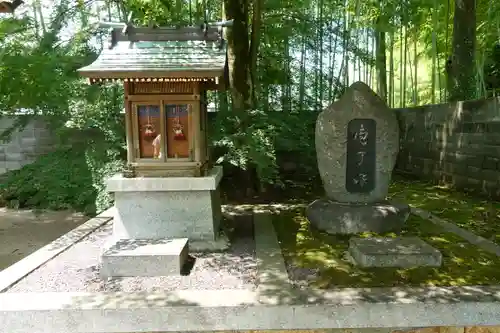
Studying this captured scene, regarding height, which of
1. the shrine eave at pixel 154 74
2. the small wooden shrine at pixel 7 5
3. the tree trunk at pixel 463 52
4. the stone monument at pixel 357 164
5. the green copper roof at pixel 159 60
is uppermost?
the tree trunk at pixel 463 52

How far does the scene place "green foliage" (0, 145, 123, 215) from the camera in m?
7.31

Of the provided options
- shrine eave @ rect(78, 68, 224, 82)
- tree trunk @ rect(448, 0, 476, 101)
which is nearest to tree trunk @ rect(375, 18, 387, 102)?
tree trunk @ rect(448, 0, 476, 101)

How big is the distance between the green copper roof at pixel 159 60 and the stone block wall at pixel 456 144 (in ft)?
16.4

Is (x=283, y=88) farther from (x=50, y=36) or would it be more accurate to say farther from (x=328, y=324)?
(x=328, y=324)

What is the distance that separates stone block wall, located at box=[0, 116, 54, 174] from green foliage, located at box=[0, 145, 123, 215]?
71cm

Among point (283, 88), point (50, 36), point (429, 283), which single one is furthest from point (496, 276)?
point (50, 36)

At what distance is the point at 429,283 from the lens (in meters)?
3.54

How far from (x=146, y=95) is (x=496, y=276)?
4021mm

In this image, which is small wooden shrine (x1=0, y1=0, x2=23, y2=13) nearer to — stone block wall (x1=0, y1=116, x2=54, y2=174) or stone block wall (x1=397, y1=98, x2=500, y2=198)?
stone block wall (x1=397, y1=98, x2=500, y2=198)

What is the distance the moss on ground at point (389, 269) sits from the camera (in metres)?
3.59

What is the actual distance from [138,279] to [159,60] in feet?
7.83

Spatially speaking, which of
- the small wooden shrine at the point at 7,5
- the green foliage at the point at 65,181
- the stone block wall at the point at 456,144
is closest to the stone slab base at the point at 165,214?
the green foliage at the point at 65,181

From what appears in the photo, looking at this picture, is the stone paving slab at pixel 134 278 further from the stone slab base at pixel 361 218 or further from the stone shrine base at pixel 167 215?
the stone slab base at pixel 361 218

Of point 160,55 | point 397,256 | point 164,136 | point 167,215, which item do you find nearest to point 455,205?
point 397,256
